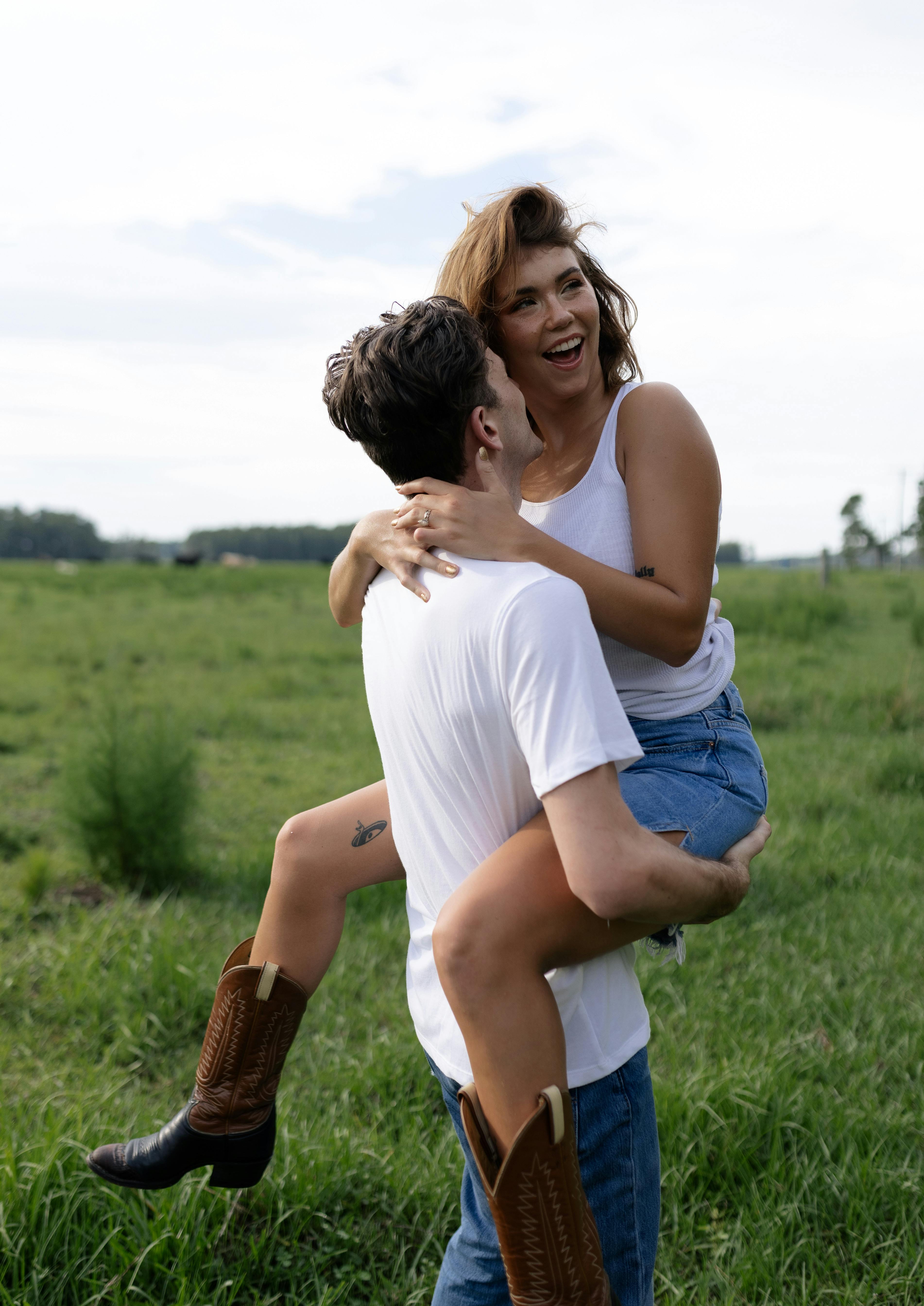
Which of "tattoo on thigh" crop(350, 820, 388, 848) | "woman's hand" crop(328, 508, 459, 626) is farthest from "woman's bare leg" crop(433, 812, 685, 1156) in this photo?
"tattoo on thigh" crop(350, 820, 388, 848)

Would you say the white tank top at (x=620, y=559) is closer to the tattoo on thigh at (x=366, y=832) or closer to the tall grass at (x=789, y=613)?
the tattoo on thigh at (x=366, y=832)

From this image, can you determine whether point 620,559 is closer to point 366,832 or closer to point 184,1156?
point 366,832

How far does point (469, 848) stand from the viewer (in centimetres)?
163

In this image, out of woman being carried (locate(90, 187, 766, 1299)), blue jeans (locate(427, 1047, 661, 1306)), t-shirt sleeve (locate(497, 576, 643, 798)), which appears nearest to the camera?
t-shirt sleeve (locate(497, 576, 643, 798))

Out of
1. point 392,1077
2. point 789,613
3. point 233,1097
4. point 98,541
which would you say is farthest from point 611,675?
point 98,541

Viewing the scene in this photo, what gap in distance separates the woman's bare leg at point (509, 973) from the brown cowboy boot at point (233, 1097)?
0.70m

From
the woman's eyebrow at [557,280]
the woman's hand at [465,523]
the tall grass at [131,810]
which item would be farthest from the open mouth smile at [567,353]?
the tall grass at [131,810]

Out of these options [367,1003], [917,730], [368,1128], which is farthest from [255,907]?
[917,730]

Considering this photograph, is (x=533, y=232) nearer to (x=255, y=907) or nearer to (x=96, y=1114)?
(x=96, y=1114)

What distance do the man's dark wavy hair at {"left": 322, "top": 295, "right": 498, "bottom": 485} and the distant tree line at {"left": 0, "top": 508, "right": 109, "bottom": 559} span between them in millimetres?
94159

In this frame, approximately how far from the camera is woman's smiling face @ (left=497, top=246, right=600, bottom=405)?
229 centimetres

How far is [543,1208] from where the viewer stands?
56.6 inches

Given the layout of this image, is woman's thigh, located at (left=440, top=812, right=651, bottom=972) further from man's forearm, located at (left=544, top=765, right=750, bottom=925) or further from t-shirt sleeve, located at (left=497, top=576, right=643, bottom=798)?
t-shirt sleeve, located at (left=497, top=576, right=643, bottom=798)

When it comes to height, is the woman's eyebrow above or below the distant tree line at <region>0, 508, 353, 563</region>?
below
